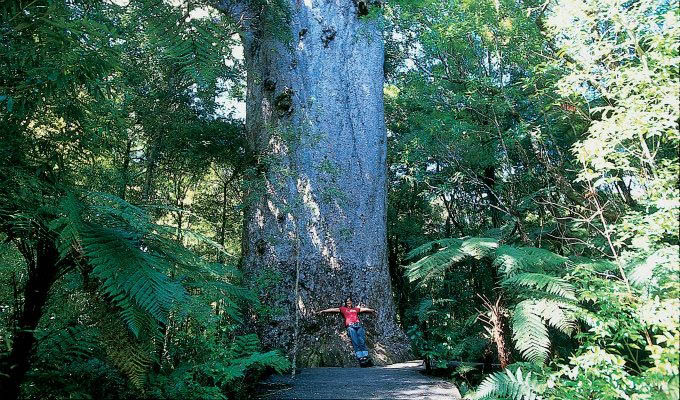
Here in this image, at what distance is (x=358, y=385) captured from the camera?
A: 158 inches

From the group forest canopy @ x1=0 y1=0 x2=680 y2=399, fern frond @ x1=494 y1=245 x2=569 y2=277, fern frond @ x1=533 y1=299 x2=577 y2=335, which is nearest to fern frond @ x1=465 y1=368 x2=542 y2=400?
forest canopy @ x1=0 y1=0 x2=680 y2=399

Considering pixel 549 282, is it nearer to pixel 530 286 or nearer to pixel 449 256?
pixel 530 286

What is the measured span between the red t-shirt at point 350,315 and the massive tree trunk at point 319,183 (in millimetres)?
165

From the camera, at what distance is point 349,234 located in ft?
19.8

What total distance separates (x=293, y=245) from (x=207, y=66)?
4.33 metres

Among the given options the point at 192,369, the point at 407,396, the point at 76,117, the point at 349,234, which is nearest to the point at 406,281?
the point at 349,234

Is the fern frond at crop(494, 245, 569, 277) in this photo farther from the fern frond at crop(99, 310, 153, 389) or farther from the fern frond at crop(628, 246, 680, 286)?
the fern frond at crop(99, 310, 153, 389)

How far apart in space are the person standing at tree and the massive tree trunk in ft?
0.52

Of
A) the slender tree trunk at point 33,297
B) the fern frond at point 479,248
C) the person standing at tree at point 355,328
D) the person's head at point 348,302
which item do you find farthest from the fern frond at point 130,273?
the person's head at point 348,302

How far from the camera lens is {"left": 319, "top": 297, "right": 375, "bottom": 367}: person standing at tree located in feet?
17.8

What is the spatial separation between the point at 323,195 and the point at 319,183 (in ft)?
2.25

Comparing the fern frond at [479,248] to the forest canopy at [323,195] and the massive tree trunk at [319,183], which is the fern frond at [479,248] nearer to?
the forest canopy at [323,195]

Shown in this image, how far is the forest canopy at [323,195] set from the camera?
79.4 inches

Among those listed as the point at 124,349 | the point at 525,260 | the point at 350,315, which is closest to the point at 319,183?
the point at 350,315
